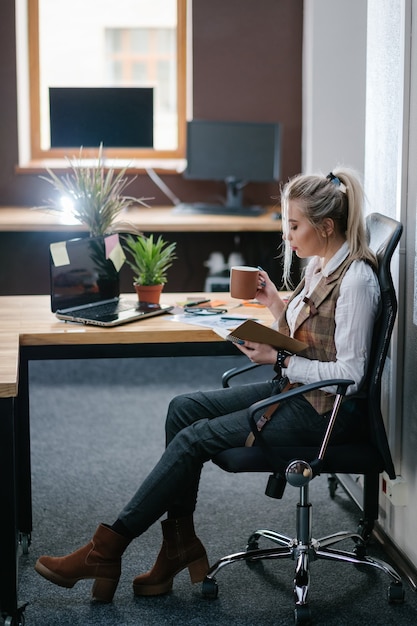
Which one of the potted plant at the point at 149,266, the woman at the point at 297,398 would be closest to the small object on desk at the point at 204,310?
the potted plant at the point at 149,266

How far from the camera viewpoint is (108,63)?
219 inches

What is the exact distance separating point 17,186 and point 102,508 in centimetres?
278

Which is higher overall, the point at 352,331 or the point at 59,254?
the point at 59,254

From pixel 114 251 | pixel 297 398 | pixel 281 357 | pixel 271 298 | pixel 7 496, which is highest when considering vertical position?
pixel 114 251

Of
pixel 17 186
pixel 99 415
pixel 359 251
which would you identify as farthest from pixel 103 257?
pixel 17 186

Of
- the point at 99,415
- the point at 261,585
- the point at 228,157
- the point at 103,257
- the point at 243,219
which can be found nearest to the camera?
the point at 261,585

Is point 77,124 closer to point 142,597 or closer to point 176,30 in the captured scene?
point 176,30

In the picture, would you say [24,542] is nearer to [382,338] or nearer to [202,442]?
[202,442]

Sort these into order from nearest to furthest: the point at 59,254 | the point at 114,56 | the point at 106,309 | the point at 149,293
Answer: the point at 59,254
the point at 106,309
the point at 149,293
the point at 114,56

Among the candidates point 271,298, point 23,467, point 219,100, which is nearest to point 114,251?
point 271,298

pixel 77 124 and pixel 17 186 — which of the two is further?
pixel 17 186

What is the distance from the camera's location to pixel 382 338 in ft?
7.39

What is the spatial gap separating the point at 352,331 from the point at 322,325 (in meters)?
0.11

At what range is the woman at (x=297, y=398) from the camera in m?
2.26
